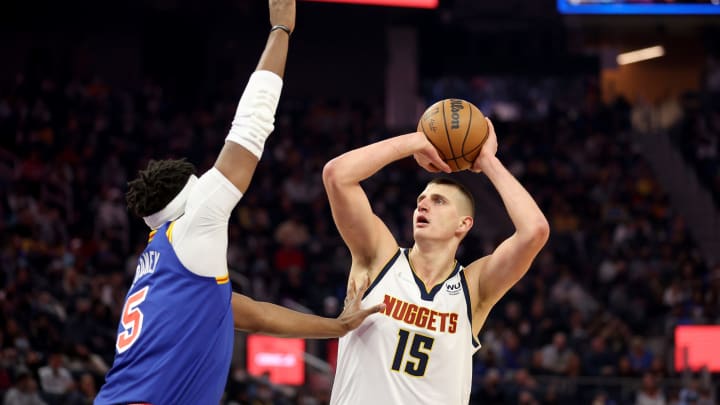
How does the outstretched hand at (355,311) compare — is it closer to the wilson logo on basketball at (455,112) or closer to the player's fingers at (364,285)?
A: the player's fingers at (364,285)

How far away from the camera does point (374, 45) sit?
85.5 feet

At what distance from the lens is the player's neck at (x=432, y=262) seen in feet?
15.8

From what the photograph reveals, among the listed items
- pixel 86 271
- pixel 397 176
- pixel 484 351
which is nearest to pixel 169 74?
pixel 397 176

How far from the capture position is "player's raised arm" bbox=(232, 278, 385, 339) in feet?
13.1

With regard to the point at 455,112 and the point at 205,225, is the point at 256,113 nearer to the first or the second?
the point at 205,225

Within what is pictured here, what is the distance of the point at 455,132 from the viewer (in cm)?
483

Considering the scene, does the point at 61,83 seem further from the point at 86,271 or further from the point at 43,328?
the point at 43,328

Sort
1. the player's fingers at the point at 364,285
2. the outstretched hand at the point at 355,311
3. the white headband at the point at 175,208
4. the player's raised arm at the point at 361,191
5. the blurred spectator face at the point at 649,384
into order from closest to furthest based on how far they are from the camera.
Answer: the white headband at the point at 175,208 → the outstretched hand at the point at 355,311 → the player's fingers at the point at 364,285 → the player's raised arm at the point at 361,191 → the blurred spectator face at the point at 649,384

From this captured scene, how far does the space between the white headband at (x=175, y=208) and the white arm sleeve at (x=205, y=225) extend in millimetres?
83

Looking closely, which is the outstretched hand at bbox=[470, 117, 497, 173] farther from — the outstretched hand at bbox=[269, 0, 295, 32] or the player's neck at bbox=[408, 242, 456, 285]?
the outstretched hand at bbox=[269, 0, 295, 32]

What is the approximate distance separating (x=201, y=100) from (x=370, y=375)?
1905cm

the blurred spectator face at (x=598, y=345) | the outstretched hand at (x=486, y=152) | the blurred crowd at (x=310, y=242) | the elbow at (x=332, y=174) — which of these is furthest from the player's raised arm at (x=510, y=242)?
the blurred spectator face at (x=598, y=345)

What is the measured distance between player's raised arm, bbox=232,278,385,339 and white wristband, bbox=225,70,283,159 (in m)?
0.79

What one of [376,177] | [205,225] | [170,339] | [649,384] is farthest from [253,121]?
[376,177]
